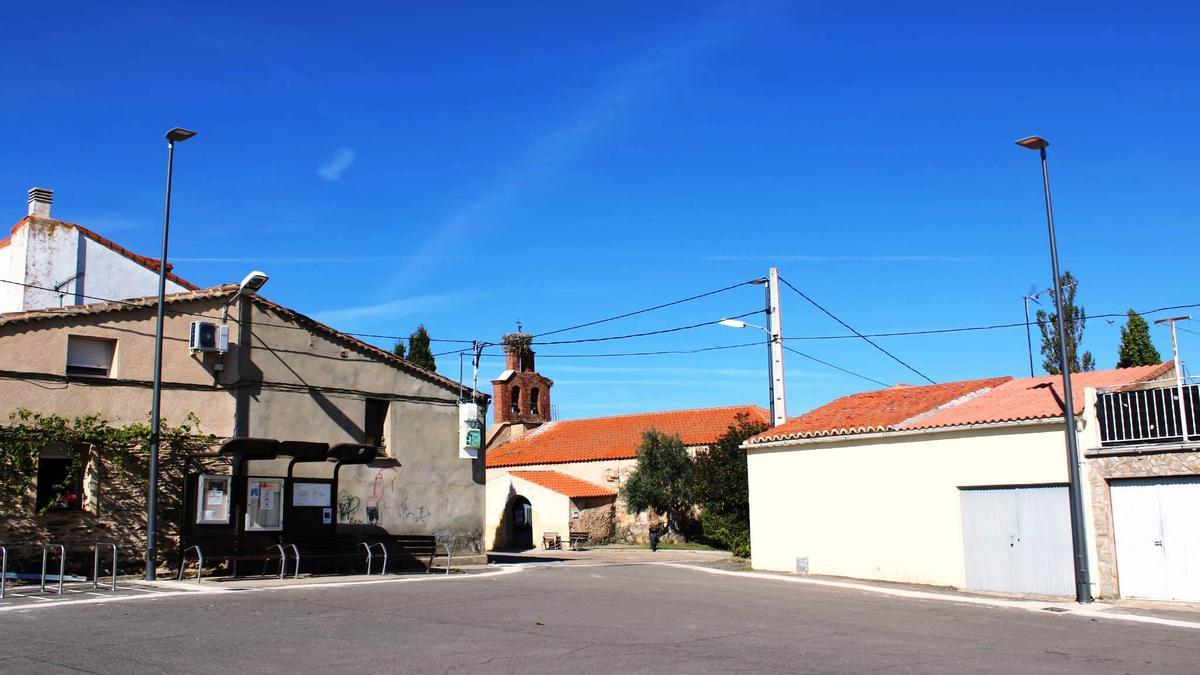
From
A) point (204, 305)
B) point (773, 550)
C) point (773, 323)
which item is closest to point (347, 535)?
point (204, 305)

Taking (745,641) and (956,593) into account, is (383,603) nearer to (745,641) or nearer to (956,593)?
(745,641)

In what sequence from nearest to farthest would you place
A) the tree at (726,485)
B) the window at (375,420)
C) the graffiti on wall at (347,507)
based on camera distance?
the graffiti on wall at (347,507), the window at (375,420), the tree at (726,485)

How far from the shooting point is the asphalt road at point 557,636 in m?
9.82

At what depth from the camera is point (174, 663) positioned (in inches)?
371

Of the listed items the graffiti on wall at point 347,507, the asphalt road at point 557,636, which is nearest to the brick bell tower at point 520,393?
the graffiti on wall at point 347,507

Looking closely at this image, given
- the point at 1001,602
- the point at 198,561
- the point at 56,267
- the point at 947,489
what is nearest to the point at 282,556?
the point at 198,561

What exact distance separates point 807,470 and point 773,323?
4.71 m

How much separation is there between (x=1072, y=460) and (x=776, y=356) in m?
9.81

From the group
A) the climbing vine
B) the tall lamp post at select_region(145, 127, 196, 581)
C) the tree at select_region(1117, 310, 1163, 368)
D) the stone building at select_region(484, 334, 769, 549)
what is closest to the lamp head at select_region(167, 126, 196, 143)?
the tall lamp post at select_region(145, 127, 196, 581)

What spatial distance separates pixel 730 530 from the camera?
105 ft

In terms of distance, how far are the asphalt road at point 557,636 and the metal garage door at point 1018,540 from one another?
10.3 ft

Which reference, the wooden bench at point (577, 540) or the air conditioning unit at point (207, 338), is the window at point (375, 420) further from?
the wooden bench at point (577, 540)

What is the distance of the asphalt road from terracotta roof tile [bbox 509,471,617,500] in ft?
79.7

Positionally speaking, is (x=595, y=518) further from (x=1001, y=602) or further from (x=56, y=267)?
(x=1001, y=602)
